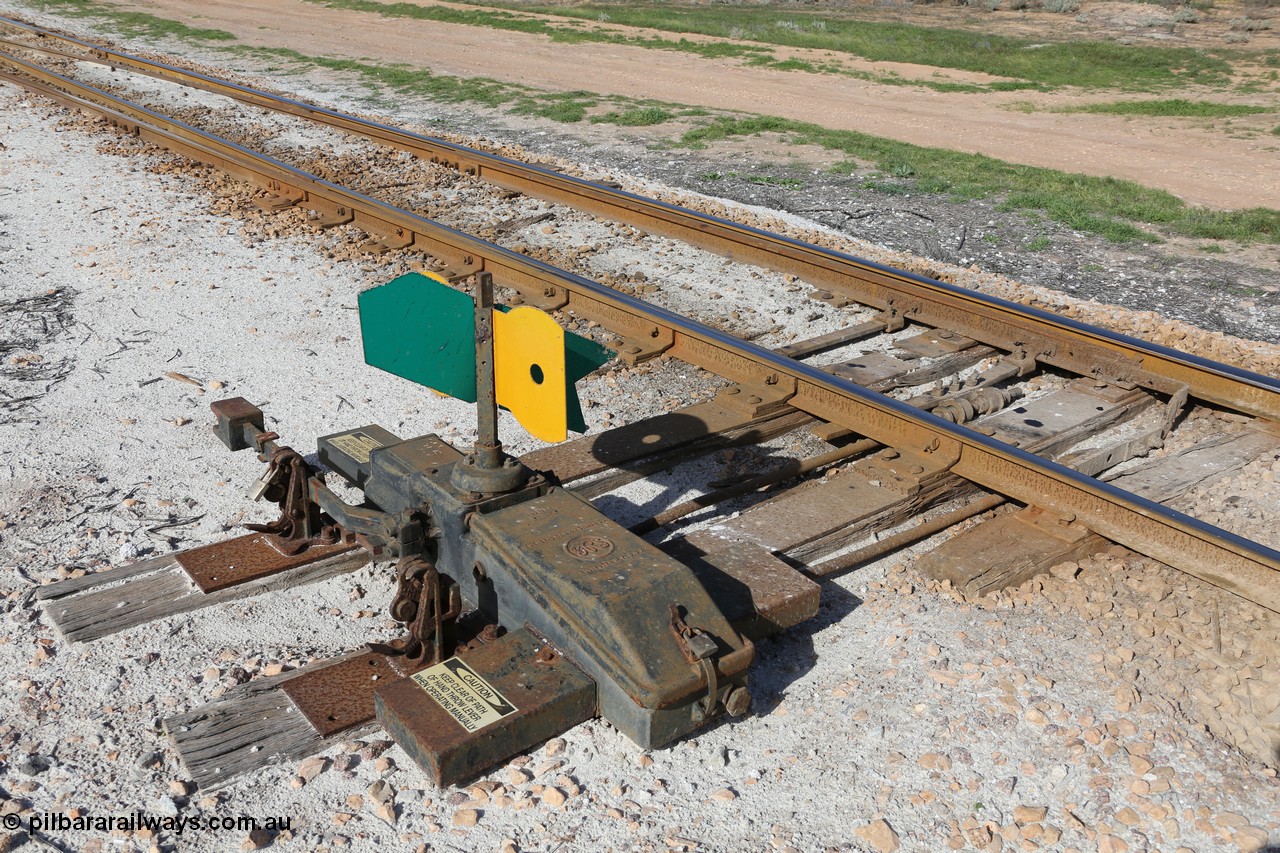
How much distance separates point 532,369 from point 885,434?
213 cm

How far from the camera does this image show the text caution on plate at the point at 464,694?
2.99 m

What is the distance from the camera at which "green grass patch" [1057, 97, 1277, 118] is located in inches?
753

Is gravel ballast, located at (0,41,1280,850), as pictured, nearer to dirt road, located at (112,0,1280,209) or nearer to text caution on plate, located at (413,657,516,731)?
text caution on plate, located at (413,657,516,731)

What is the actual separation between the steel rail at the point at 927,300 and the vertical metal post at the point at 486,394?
12.3 ft

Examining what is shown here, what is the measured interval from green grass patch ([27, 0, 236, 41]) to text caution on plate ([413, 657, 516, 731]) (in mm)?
22189

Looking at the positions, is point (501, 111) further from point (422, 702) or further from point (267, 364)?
point (422, 702)

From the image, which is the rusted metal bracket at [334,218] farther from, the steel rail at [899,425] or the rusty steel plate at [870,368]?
the rusty steel plate at [870,368]

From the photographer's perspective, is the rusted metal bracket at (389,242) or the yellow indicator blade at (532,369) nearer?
the yellow indicator blade at (532,369)

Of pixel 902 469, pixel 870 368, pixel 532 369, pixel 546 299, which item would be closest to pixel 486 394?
pixel 532 369

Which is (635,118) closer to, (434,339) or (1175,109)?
(1175,109)

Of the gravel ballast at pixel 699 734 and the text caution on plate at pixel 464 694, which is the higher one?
the text caution on plate at pixel 464 694

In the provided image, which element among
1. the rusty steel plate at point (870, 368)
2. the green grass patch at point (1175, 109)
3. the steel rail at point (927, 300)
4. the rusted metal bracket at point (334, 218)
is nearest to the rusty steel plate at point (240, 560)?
the rusty steel plate at point (870, 368)

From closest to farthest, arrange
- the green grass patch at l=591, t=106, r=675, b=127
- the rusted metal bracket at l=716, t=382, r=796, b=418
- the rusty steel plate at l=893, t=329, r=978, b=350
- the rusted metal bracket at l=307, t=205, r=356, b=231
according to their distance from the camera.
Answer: the rusted metal bracket at l=716, t=382, r=796, b=418 → the rusty steel plate at l=893, t=329, r=978, b=350 → the rusted metal bracket at l=307, t=205, r=356, b=231 → the green grass patch at l=591, t=106, r=675, b=127

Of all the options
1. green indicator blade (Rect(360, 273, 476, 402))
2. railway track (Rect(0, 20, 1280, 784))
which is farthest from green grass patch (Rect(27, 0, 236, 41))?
green indicator blade (Rect(360, 273, 476, 402))
